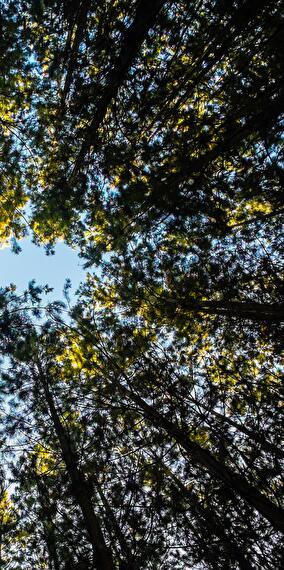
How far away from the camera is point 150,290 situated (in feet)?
20.5

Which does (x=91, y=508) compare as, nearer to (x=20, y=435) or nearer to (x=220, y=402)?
(x=20, y=435)

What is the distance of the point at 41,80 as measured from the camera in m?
6.62

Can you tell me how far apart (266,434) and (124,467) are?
206 cm

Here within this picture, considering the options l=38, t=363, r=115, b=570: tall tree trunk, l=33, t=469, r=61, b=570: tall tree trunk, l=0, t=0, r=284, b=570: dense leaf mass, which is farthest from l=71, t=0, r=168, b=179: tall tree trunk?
l=33, t=469, r=61, b=570: tall tree trunk

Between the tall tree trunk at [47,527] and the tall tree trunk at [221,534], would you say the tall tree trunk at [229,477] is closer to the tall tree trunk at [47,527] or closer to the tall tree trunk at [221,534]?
the tall tree trunk at [221,534]

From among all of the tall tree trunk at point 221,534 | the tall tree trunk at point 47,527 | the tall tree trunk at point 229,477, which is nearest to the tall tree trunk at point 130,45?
the tall tree trunk at point 229,477

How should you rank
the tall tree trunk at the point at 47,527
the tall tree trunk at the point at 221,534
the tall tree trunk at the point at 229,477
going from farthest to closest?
the tall tree trunk at the point at 47,527
the tall tree trunk at the point at 221,534
the tall tree trunk at the point at 229,477

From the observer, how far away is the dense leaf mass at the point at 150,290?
3.87m

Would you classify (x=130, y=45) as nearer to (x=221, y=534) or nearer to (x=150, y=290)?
(x=150, y=290)

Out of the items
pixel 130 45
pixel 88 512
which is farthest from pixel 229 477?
pixel 130 45

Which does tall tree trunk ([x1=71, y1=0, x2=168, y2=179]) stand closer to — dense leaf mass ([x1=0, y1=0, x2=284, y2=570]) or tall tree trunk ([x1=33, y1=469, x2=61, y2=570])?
dense leaf mass ([x1=0, y1=0, x2=284, y2=570])

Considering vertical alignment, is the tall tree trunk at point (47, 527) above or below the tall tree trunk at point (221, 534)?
above

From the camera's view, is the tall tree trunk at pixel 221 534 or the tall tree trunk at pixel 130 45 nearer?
the tall tree trunk at pixel 221 534

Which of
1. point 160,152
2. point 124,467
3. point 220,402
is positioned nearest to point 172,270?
point 160,152
